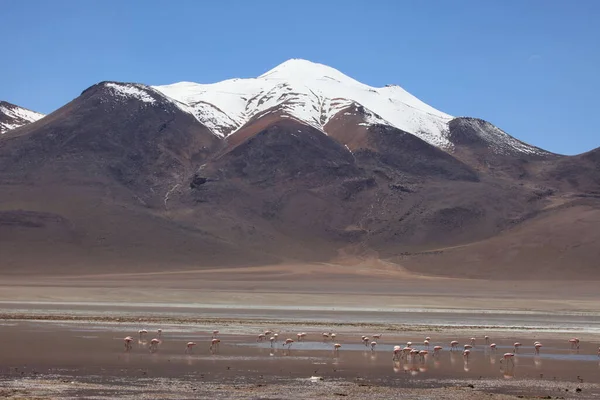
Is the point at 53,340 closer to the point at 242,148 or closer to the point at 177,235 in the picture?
the point at 177,235

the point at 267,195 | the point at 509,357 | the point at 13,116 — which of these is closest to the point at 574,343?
the point at 509,357

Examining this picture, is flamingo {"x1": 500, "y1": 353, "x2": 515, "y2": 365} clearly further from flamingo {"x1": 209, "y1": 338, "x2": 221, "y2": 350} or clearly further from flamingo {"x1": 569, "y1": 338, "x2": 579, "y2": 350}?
flamingo {"x1": 209, "y1": 338, "x2": 221, "y2": 350}

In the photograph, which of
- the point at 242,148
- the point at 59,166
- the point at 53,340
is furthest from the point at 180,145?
the point at 53,340

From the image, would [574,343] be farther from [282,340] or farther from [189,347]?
[189,347]

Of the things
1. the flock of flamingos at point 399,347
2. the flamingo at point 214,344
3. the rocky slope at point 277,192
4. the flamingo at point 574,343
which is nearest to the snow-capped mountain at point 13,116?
the rocky slope at point 277,192

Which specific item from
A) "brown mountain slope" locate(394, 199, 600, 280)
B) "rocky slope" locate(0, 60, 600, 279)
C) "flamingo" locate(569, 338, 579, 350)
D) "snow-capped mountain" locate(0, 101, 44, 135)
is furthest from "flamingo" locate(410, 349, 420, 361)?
"snow-capped mountain" locate(0, 101, 44, 135)

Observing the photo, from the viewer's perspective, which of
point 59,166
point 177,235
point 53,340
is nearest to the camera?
point 53,340
